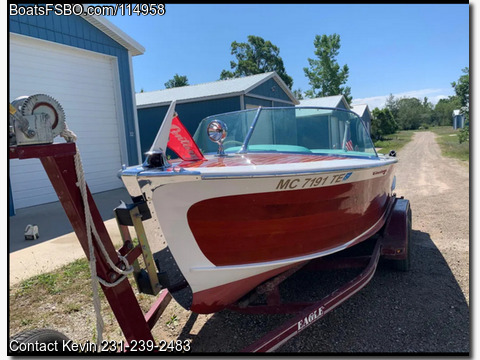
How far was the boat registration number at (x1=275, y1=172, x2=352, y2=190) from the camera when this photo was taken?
249cm

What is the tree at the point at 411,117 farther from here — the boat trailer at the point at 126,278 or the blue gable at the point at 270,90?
the boat trailer at the point at 126,278

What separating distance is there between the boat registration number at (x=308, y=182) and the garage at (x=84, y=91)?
681cm

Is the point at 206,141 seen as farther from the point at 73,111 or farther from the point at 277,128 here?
the point at 73,111

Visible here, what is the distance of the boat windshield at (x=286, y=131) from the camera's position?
11.7 ft

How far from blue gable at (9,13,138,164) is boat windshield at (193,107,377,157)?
20.0ft

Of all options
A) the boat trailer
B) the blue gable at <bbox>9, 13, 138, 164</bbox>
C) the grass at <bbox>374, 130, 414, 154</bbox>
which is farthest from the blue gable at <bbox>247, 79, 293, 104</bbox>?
the boat trailer

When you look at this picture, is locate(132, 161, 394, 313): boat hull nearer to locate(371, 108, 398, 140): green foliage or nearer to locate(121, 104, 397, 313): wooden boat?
locate(121, 104, 397, 313): wooden boat

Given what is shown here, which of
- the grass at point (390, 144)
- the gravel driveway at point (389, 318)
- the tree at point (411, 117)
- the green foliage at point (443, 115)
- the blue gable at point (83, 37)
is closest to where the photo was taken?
the gravel driveway at point (389, 318)

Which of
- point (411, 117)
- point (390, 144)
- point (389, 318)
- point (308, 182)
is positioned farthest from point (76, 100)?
point (411, 117)

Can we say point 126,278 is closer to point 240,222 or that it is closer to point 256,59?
point 240,222

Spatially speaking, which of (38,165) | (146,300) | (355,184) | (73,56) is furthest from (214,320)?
(73,56)

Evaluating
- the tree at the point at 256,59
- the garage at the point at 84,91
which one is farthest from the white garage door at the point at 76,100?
the tree at the point at 256,59

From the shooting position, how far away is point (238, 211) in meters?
2.43

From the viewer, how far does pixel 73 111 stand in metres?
8.74
